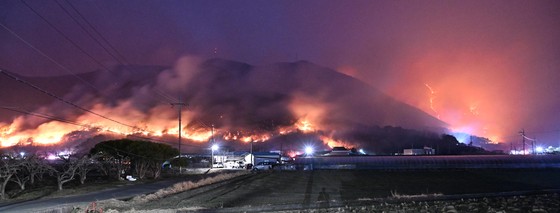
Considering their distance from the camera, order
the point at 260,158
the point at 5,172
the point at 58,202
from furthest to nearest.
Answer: the point at 260,158 < the point at 5,172 < the point at 58,202

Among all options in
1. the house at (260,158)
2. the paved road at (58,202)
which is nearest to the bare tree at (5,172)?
the paved road at (58,202)

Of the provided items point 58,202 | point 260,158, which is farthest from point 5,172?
point 260,158

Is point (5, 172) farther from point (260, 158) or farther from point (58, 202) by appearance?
point (260, 158)

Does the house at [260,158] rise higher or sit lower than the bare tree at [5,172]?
higher

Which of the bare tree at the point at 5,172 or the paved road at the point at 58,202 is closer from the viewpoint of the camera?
the paved road at the point at 58,202

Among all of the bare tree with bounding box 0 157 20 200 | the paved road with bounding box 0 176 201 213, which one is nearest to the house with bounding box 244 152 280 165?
the paved road with bounding box 0 176 201 213

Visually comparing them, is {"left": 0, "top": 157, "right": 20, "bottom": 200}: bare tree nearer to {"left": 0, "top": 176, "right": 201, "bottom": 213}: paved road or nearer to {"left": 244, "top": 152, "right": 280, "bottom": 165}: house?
{"left": 0, "top": 176, "right": 201, "bottom": 213}: paved road

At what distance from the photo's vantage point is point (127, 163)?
72.0 metres

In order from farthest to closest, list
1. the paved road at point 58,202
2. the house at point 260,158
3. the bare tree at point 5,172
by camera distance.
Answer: the house at point 260,158 → the bare tree at point 5,172 → the paved road at point 58,202

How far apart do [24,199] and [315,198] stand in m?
22.1

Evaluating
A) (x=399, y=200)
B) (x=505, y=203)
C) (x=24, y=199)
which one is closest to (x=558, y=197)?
(x=505, y=203)

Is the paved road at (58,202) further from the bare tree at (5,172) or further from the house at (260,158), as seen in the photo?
the house at (260,158)

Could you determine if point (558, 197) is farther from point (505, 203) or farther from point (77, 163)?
point (77, 163)

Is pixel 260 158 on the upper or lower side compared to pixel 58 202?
upper
